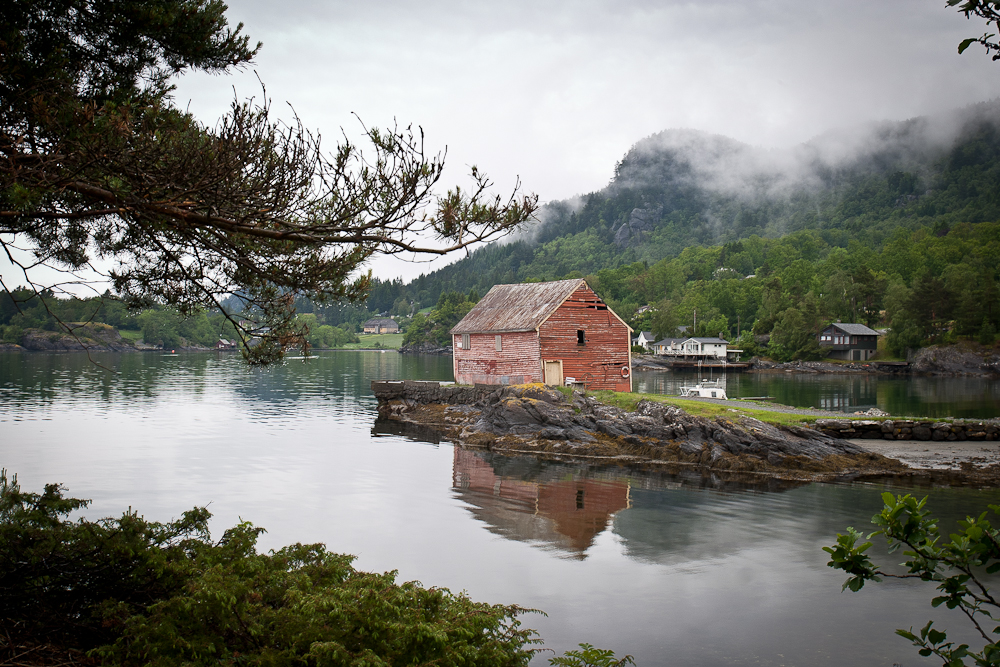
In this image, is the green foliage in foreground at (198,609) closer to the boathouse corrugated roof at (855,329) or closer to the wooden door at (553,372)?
the wooden door at (553,372)

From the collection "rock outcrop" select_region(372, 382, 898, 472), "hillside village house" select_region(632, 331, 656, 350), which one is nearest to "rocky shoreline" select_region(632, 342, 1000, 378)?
"hillside village house" select_region(632, 331, 656, 350)

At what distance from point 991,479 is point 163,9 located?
97.5 feet

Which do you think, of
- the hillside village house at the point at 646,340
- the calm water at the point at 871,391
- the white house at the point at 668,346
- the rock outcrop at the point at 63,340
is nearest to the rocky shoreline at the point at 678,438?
the calm water at the point at 871,391

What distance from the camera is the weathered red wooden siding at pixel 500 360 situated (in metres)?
39.7

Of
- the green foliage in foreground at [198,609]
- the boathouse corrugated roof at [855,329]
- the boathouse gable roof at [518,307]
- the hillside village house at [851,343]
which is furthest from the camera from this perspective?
the boathouse corrugated roof at [855,329]

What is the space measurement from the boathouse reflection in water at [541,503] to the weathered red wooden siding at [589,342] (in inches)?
406

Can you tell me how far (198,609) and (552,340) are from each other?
110ft

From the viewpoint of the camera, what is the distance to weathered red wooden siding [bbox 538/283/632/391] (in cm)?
3966

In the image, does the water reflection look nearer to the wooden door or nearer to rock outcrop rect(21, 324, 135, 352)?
the wooden door

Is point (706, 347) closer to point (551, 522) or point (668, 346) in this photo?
point (668, 346)

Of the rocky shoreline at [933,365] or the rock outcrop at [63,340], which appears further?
the rock outcrop at [63,340]

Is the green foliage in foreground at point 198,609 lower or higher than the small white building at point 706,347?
lower

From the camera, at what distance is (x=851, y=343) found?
10200 centimetres

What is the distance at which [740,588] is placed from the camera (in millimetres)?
15398
